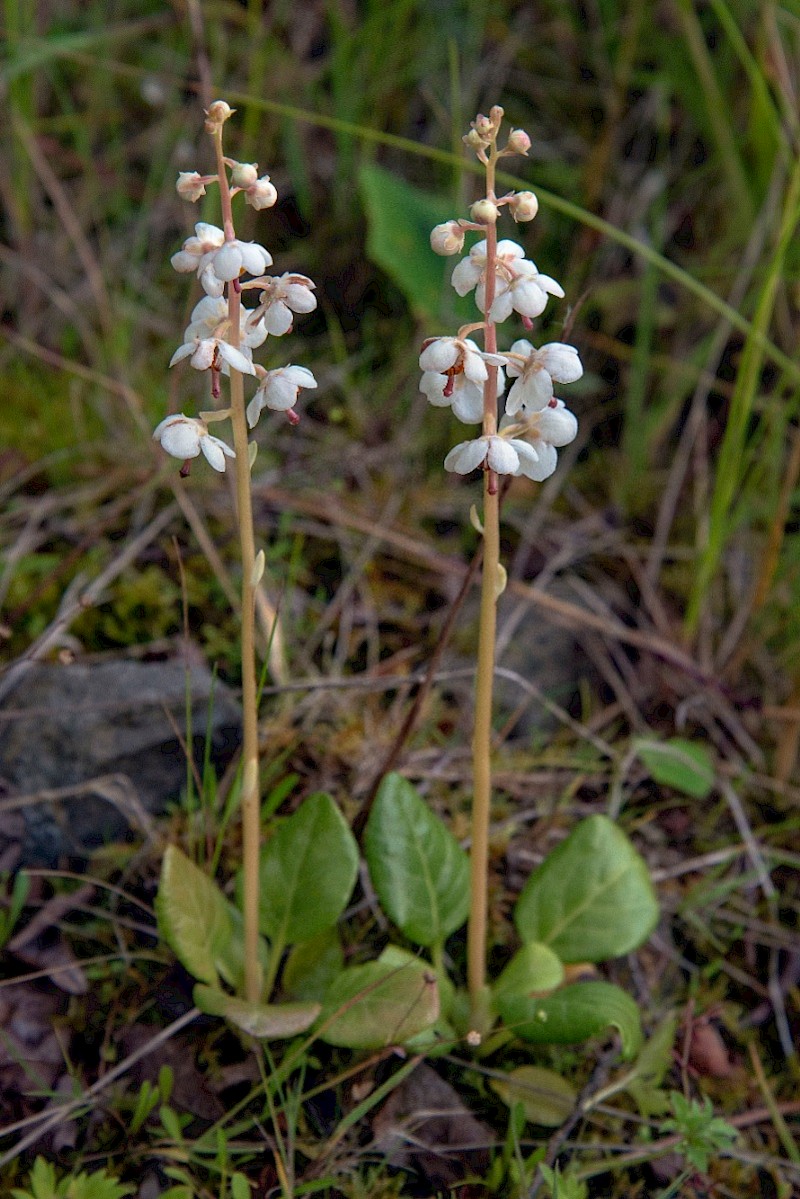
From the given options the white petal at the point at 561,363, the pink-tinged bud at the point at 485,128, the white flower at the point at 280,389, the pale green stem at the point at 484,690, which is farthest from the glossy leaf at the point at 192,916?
the pink-tinged bud at the point at 485,128

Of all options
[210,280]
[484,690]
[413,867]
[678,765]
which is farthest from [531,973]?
[210,280]

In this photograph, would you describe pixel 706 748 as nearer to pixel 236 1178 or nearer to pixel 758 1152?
pixel 758 1152

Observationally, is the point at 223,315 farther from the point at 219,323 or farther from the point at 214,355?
the point at 214,355

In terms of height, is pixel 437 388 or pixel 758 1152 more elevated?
pixel 437 388

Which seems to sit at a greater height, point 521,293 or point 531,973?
point 521,293

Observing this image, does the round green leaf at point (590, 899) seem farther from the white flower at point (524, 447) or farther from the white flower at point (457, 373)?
the white flower at point (457, 373)

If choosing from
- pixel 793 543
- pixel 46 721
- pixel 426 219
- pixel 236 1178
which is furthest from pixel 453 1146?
pixel 426 219
